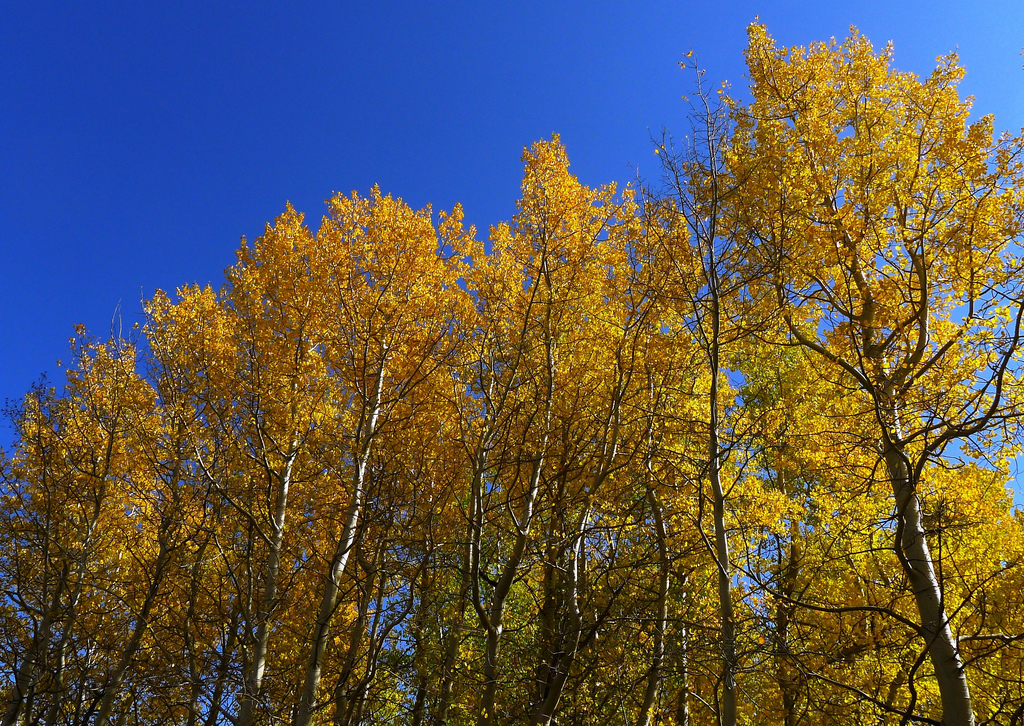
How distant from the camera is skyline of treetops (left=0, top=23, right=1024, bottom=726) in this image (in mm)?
5613

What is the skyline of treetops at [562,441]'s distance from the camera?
221 inches

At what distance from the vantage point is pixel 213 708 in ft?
21.9

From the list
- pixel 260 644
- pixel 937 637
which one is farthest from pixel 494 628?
pixel 937 637

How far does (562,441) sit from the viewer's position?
749cm

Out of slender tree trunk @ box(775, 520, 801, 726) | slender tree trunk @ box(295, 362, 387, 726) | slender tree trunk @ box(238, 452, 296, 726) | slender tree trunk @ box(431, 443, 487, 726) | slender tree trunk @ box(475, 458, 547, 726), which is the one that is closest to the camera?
slender tree trunk @ box(475, 458, 547, 726)

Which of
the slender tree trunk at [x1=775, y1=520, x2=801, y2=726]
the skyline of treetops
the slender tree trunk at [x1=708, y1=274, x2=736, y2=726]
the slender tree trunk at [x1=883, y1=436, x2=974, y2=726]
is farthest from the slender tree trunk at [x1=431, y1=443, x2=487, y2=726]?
the slender tree trunk at [x1=775, y1=520, x2=801, y2=726]

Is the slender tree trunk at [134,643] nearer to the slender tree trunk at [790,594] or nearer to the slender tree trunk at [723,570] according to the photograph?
the slender tree trunk at [723,570]

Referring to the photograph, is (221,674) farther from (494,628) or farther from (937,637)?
(937,637)

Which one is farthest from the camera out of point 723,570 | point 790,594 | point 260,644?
point 790,594

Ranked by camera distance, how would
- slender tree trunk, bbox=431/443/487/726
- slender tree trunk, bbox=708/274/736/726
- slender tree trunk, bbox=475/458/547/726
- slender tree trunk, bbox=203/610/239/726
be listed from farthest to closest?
slender tree trunk, bbox=203/610/239/726, slender tree trunk, bbox=431/443/487/726, slender tree trunk, bbox=475/458/547/726, slender tree trunk, bbox=708/274/736/726

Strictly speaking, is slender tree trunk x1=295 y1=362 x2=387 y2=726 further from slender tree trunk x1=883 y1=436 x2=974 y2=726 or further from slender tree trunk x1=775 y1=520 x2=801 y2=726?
slender tree trunk x1=775 y1=520 x2=801 y2=726

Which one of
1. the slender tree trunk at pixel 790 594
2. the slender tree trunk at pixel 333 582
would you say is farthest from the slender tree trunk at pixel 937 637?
the slender tree trunk at pixel 333 582

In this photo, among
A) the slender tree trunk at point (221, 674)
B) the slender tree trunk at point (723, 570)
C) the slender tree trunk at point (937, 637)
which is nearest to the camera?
the slender tree trunk at point (723, 570)

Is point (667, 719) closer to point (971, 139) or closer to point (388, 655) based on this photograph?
point (388, 655)
